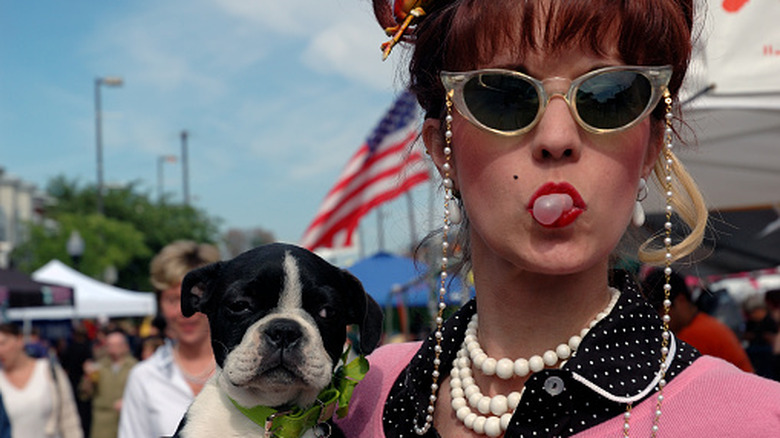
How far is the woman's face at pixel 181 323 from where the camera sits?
157 inches

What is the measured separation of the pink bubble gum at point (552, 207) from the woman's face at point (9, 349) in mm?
6757

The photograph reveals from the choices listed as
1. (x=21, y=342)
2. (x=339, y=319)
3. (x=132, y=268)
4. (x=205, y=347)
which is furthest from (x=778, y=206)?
(x=132, y=268)

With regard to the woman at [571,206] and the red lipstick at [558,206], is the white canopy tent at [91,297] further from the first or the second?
the red lipstick at [558,206]

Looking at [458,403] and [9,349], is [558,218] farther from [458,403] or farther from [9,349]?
[9,349]

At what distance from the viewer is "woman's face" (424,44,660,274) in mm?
1335

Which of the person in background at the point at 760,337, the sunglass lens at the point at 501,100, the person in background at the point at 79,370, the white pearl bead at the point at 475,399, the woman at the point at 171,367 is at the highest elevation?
the sunglass lens at the point at 501,100

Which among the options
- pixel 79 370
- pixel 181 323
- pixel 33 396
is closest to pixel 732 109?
pixel 181 323

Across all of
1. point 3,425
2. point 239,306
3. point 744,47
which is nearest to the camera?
point 239,306

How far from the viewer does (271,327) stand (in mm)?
1924

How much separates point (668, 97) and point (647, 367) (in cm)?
49

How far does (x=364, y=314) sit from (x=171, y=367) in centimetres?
219

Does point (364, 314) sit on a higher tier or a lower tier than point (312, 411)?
higher

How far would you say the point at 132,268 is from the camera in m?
44.7

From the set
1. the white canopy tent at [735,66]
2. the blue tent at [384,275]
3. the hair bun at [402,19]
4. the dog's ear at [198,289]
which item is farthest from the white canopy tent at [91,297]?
the hair bun at [402,19]
